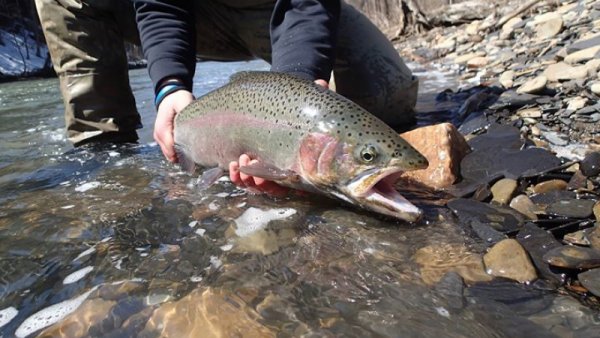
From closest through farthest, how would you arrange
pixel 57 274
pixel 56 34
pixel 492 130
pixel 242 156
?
pixel 57 274
pixel 242 156
pixel 492 130
pixel 56 34

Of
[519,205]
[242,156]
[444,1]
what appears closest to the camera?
[519,205]

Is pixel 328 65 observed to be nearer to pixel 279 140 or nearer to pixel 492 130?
pixel 279 140

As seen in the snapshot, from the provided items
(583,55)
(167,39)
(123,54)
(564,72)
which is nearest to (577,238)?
(167,39)

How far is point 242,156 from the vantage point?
7.81ft

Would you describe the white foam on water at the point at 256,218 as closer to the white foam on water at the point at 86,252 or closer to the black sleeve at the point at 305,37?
the white foam on water at the point at 86,252

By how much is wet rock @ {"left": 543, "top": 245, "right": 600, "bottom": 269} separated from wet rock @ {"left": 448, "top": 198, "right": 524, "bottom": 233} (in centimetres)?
27

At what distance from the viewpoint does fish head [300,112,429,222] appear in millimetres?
1908

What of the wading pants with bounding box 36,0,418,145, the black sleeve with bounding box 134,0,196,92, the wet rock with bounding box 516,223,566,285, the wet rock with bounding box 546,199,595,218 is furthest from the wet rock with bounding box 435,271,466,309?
the wading pants with bounding box 36,0,418,145

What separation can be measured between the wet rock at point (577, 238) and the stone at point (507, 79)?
2976 millimetres

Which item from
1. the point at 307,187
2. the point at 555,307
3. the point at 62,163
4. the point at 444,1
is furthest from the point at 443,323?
the point at 444,1

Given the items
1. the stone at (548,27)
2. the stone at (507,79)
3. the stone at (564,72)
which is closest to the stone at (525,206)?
the stone at (564,72)

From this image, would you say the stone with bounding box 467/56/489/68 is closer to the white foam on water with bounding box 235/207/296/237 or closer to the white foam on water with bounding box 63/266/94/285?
the white foam on water with bounding box 235/207/296/237

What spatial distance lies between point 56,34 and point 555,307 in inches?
157

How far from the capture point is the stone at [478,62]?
6.37 metres
